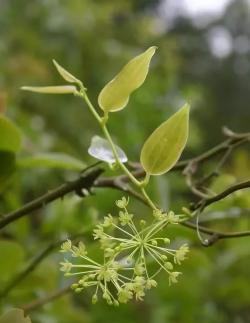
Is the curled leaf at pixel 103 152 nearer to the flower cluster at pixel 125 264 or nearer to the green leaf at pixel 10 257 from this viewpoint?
the flower cluster at pixel 125 264

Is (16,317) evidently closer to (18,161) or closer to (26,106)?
(18,161)

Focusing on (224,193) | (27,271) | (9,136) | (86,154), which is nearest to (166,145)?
(224,193)

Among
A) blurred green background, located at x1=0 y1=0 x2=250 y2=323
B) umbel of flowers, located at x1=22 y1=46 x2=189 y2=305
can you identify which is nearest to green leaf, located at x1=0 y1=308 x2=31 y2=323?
umbel of flowers, located at x1=22 y1=46 x2=189 y2=305

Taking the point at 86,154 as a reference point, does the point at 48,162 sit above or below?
above

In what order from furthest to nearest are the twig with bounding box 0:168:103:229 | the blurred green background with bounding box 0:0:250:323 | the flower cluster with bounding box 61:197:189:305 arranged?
the blurred green background with bounding box 0:0:250:323, the twig with bounding box 0:168:103:229, the flower cluster with bounding box 61:197:189:305

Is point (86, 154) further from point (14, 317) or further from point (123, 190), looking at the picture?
point (14, 317)

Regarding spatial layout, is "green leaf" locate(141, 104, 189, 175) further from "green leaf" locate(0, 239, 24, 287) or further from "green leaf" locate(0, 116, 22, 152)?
"green leaf" locate(0, 239, 24, 287)

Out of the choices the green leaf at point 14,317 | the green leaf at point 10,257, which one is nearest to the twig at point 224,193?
the green leaf at point 14,317
